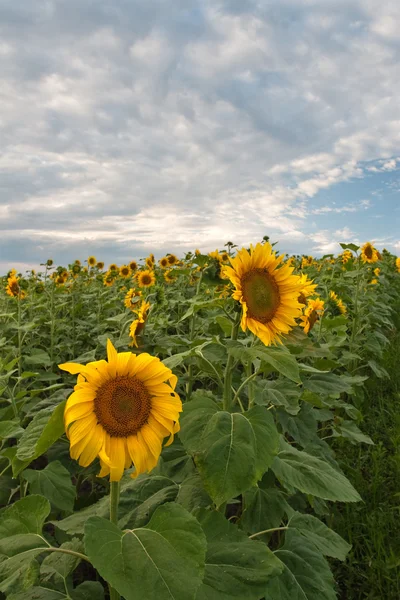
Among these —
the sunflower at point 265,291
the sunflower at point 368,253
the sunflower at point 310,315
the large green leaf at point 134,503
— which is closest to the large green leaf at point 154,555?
the large green leaf at point 134,503

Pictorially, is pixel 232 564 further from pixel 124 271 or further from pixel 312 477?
pixel 124 271

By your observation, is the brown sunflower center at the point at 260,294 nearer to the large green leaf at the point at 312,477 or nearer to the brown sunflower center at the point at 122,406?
the large green leaf at the point at 312,477

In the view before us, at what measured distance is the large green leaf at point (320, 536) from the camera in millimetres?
1980

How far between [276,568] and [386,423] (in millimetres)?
3989

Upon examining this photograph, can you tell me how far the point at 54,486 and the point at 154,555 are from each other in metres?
1.04

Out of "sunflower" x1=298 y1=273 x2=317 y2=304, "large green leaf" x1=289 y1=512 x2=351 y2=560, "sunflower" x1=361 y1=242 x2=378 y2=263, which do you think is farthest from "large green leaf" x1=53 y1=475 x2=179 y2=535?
"sunflower" x1=361 y1=242 x2=378 y2=263

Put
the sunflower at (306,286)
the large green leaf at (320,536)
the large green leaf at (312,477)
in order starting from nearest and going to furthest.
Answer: the large green leaf at (312,477), the large green leaf at (320,536), the sunflower at (306,286)

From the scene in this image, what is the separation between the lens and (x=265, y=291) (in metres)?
2.32

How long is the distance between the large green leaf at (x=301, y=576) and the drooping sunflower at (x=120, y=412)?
664 millimetres

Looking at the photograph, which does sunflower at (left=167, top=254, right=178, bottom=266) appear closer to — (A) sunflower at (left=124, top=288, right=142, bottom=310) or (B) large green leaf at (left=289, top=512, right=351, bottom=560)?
(A) sunflower at (left=124, top=288, right=142, bottom=310)

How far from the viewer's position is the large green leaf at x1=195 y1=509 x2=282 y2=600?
57.7 inches

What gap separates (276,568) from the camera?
149 cm

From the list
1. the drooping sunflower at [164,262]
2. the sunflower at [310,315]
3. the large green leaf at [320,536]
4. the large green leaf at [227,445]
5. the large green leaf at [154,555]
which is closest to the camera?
the large green leaf at [154,555]

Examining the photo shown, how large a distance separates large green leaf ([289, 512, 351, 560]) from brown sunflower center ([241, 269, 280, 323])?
83 centimetres
